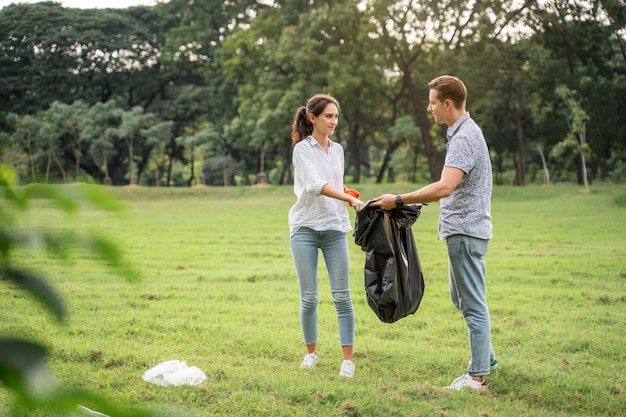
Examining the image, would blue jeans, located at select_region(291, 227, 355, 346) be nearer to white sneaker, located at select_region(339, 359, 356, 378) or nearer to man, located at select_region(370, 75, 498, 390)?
white sneaker, located at select_region(339, 359, 356, 378)

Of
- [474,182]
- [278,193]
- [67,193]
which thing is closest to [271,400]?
[474,182]

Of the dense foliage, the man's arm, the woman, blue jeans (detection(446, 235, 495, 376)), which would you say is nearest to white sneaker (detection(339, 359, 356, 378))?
the woman

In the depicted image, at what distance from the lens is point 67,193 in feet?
2.54

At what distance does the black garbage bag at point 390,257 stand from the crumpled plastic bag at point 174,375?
1332 mm

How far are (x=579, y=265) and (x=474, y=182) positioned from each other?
7.51m

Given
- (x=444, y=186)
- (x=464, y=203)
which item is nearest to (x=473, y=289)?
(x=464, y=203)

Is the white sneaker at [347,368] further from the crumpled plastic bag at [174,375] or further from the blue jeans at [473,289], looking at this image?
the crumpled plastic bag at [174,375]

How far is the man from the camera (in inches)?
180

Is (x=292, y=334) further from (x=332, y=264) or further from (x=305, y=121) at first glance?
(x=305, y=121)

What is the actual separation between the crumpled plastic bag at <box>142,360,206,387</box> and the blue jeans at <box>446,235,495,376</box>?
1.89m

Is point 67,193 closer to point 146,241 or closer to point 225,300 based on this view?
point 225,300

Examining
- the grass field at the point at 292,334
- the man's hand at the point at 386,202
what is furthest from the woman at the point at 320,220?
the grass field at the point at 292,334

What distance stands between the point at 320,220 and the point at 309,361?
1.10 meters

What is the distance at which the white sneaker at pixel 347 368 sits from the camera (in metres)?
5.08
